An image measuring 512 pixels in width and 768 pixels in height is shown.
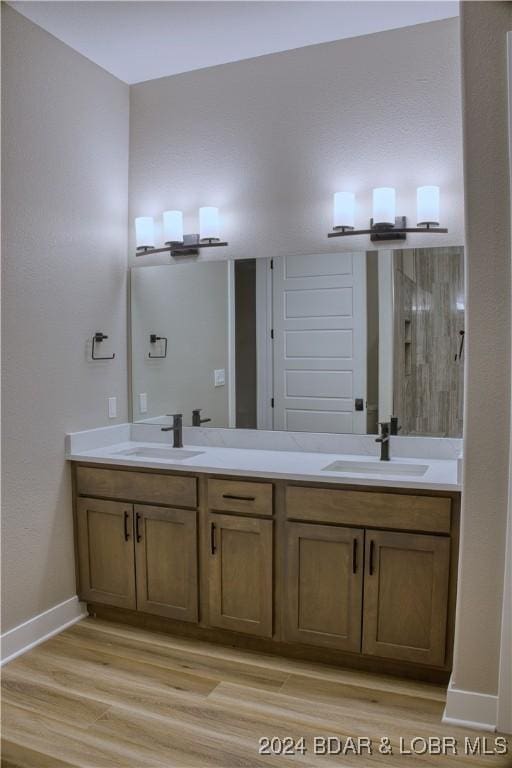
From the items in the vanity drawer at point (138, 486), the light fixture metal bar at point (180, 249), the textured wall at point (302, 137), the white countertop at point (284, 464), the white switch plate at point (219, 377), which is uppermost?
the textured wall at point (302, 137)

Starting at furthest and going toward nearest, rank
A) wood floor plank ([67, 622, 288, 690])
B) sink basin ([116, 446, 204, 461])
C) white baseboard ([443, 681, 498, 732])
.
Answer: sink basin ([116, 446, 204, 461]), wood floor plank ([67, 622, 288, 690]), white baseboard ([443, 681, 498, 732])

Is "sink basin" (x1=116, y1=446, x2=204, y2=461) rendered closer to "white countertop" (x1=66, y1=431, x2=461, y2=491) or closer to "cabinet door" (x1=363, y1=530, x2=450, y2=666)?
"white countertop" (x1=66, y1=431, x2=461, y2=491)

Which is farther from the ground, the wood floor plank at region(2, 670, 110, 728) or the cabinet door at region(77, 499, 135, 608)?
the cabinet door at region(77, 499, 135, 608)

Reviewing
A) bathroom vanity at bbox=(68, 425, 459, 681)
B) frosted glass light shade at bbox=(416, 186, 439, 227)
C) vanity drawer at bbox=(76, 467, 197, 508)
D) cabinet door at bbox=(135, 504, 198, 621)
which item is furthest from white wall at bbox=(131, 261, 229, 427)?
frosted glass light shade at bbox=(416, 186, 439, 227)

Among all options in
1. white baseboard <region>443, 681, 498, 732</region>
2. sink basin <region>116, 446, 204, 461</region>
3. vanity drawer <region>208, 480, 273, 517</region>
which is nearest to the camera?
white baseboard <region>443, 681, 498, 732</region>

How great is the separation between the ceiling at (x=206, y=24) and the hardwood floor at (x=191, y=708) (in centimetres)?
286

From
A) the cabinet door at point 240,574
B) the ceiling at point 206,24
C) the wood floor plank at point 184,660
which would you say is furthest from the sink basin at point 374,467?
the ceiling at point 206,24

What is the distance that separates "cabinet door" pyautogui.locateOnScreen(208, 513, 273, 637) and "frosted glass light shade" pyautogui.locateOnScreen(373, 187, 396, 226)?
4.87ft

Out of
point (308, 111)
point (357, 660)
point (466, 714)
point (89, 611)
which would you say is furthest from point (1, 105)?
point (466, 714)

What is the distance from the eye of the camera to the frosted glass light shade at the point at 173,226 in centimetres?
325

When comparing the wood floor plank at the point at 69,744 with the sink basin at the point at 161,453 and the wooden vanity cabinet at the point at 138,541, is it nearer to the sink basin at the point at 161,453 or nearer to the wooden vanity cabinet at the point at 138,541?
the wooden vanity cabinet at the point at 138,541

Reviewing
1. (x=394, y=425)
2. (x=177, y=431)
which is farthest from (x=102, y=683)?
(x=394, y=425)

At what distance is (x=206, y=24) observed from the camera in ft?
9.02

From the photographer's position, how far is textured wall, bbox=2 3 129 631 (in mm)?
2648
